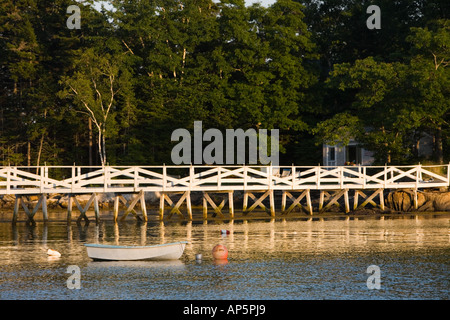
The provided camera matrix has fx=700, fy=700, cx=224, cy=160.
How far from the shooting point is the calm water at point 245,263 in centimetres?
1748

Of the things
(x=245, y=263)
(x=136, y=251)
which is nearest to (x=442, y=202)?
(x=245, y=263)

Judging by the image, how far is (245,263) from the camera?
21.6 meters

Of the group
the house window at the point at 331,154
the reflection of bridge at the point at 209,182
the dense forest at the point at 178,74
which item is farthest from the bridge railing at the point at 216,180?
the house window at the point at 331,154

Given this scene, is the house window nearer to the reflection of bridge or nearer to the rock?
the reflection of bridge

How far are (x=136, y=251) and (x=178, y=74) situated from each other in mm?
32607

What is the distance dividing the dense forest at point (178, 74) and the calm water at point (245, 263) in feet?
55.4

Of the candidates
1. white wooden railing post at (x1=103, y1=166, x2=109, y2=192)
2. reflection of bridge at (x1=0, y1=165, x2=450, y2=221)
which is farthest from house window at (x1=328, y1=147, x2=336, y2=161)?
white wooden railing post at (x1=103, y1=166, x2=109, y2=192)

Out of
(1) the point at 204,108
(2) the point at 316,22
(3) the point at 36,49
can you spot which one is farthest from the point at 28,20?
(2) the point at 316,22

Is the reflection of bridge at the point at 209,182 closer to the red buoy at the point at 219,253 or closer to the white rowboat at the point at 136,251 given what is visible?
the white rowboat at the point at 136,251

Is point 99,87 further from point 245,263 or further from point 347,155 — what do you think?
point 245,263

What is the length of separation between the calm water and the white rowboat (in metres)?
0.27

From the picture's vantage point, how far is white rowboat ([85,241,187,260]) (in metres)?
22.0
